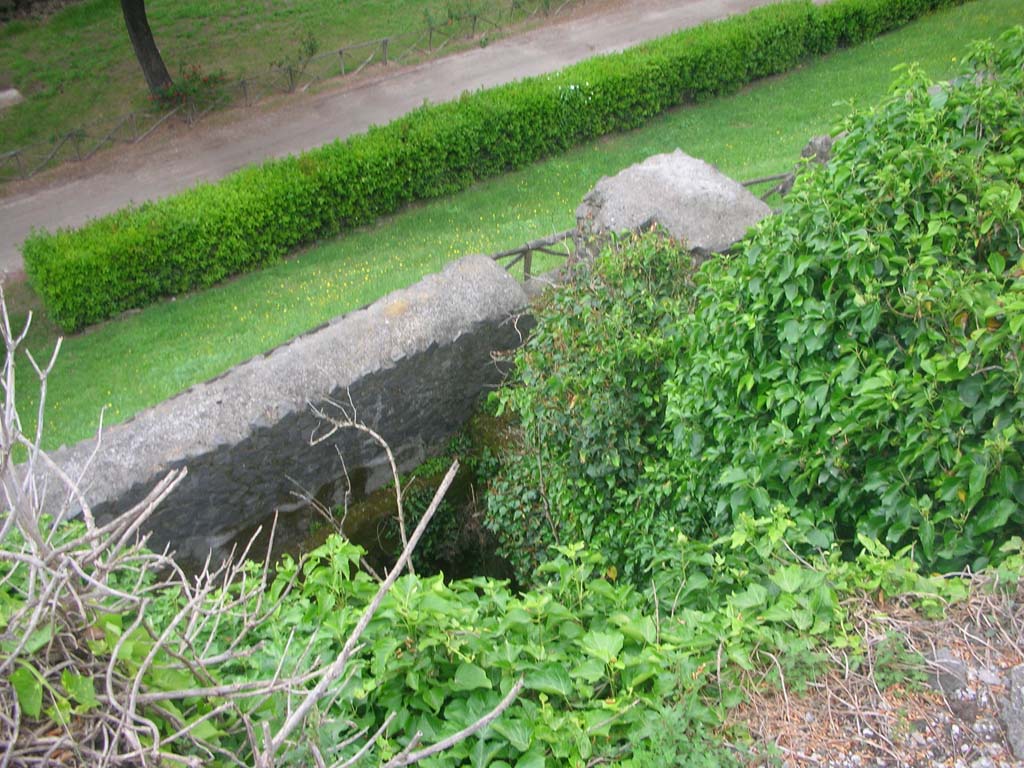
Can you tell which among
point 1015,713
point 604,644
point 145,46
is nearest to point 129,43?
point 145,46

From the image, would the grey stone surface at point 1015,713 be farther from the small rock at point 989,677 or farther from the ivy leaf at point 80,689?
the ivy leaf at point 80,689

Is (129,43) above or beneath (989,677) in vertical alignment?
above

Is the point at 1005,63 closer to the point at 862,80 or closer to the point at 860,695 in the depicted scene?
the point at 860,695

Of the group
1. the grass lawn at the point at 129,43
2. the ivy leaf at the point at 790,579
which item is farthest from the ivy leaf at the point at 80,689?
the grass lawn at the point at 129,43

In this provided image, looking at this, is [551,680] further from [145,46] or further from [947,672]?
[145,46]

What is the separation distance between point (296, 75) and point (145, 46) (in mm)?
2942

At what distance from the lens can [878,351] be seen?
4.27m

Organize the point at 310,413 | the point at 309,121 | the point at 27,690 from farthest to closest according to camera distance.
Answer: the point at 309,121, the point at 310,413, the point at 27,690

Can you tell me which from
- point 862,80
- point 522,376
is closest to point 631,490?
point 522,376

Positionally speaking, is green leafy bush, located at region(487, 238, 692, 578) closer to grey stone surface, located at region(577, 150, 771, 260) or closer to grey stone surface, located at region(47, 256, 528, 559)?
grey stone surface, located at region(47, 256, 528, 559)

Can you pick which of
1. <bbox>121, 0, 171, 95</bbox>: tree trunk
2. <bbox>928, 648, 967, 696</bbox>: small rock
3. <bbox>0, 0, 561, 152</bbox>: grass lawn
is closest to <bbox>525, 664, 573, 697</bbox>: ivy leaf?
<bbox>928, 648, 967, 696</bbox>: small rock

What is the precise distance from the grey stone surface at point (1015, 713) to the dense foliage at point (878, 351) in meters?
0.72

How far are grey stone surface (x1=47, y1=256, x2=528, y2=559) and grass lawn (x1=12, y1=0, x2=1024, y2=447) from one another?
10.9ft

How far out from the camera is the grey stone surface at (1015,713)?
2961 millimetres
